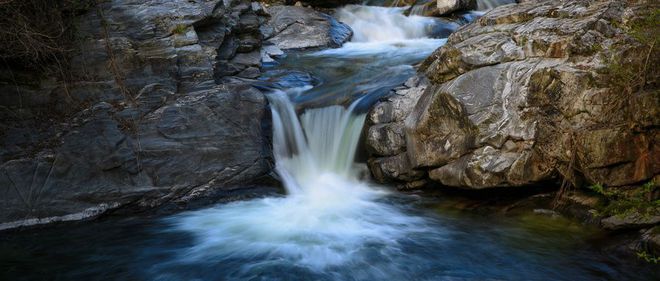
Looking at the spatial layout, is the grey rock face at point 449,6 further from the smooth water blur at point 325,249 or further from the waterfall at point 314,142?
the smooth water blur at point 325,249

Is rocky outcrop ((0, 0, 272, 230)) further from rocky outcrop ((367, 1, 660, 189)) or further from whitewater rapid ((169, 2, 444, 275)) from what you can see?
rocky outcrop ((367, 1, 660, 189))

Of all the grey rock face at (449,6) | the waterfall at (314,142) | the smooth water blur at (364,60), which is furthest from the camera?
the grey rock face at (449,6)

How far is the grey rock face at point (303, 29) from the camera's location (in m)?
13.5

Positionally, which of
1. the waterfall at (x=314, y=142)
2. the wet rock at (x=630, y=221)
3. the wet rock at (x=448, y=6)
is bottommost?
the wet rock at (x=630, y=221)

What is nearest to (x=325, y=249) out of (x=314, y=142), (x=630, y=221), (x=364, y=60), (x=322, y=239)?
(x=322, y=239)

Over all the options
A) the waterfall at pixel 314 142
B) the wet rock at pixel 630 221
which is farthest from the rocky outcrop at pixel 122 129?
the wet rock at pixel 630 221

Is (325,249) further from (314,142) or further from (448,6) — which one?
(448,6)

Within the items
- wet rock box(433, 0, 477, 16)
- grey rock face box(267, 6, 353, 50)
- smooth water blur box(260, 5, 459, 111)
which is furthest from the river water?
wet rock box(433, 0, 477, 16)

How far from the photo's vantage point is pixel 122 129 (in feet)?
22.5

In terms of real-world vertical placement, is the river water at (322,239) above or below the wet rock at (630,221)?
below

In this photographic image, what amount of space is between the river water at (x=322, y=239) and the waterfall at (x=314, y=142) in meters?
0.02

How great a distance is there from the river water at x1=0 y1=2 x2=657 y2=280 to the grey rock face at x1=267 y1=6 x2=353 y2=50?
5615 mm

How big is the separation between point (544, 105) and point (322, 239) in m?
2.95

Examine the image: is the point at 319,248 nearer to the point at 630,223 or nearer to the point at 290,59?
the point at 630,223
